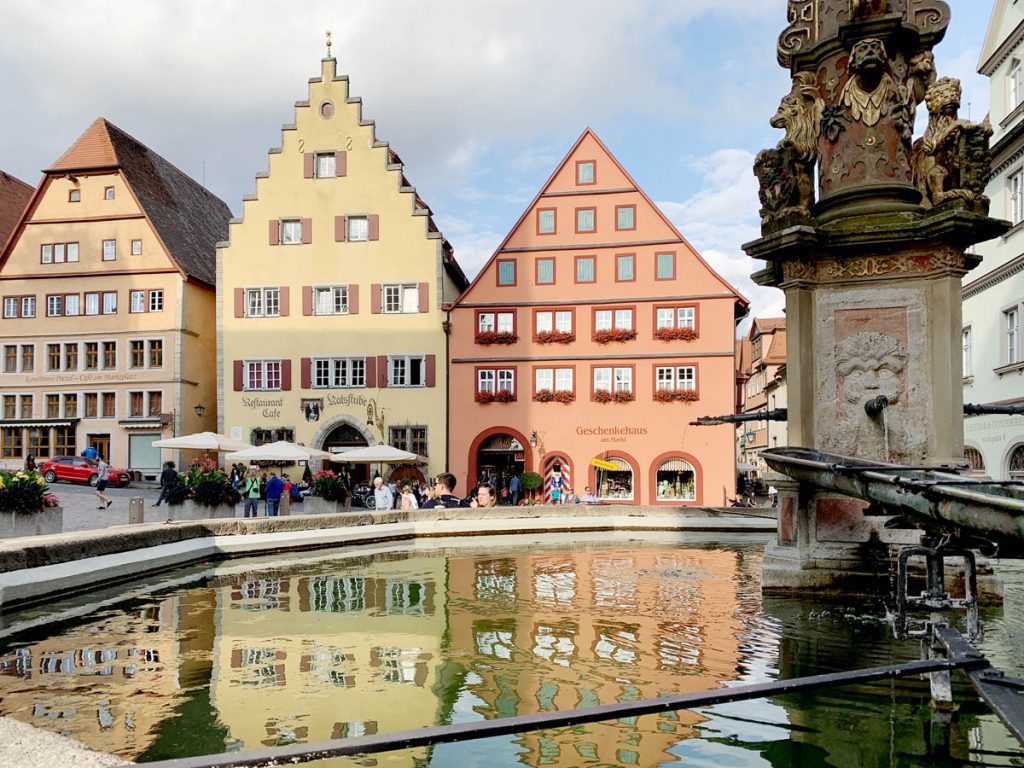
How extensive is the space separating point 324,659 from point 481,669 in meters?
0.98

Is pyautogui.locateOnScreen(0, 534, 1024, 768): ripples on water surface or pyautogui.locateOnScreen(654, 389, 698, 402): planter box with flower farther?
pyautogui.locateOnScreen(654, 389, 698, 402): planter box with flower

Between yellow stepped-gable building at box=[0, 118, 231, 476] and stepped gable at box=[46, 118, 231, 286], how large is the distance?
10 cm

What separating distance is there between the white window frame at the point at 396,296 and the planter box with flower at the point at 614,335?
773 centimetres

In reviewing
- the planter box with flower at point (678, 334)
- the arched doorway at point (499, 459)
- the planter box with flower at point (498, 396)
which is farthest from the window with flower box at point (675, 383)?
the arched doorway at point (499, 459)

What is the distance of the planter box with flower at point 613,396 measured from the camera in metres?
33.7

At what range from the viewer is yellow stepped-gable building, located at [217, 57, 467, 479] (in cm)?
3553

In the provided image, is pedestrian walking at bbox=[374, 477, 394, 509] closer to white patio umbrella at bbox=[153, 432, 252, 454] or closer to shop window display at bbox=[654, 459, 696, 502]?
white patio umbrella at bbox=[153, 432, 252, 454]

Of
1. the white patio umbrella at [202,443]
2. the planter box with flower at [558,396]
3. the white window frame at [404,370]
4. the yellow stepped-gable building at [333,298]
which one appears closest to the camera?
the white patio umbrella at [202,443]

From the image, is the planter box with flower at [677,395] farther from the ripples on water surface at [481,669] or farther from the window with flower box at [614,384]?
the ripples on water surface at [481,669]

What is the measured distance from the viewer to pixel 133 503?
15.7 meters

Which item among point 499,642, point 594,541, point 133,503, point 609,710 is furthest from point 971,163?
point 133,503

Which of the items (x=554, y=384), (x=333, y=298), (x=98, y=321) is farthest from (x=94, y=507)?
(x=98, y=321)

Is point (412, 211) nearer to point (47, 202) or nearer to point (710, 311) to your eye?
point (710, 311)

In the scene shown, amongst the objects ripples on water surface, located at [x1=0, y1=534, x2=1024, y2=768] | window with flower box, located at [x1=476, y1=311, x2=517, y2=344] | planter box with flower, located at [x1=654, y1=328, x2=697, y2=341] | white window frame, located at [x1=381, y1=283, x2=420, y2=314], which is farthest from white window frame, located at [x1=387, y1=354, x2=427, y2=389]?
ripples on water surface, located at [x1=0, y1=534, x2=1024, y2=768]
